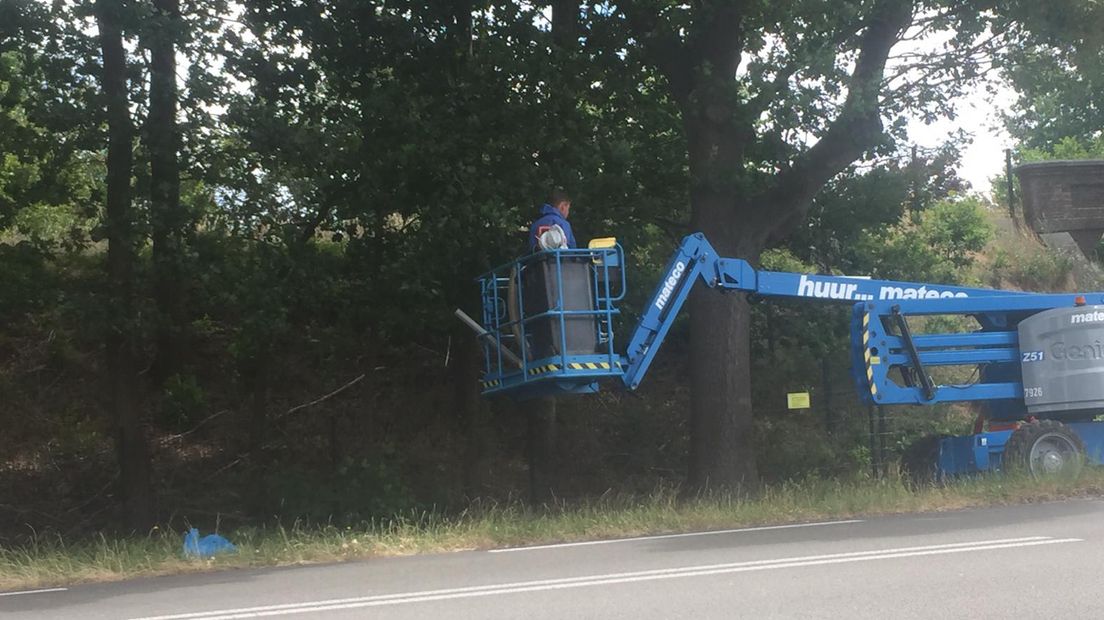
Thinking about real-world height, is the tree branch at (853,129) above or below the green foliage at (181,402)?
above

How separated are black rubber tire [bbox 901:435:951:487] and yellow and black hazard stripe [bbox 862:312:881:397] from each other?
132cm

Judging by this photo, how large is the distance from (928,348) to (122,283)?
1021 cm

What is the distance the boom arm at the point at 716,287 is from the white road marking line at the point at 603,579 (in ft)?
14.5

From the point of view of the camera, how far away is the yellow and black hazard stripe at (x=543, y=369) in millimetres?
12625

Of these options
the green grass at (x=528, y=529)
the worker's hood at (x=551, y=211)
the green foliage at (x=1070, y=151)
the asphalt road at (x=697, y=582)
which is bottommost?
the asphalt road at (x=697, y=582)

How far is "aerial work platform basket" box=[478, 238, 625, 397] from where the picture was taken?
12625 mm

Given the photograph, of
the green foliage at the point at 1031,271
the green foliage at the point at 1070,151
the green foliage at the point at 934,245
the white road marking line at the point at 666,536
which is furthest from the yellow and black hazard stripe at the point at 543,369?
the green foliage at the point at 1070,151

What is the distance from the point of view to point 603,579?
9047mm

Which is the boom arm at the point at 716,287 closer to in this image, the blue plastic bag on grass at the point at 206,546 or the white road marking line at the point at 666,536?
the white road marking line at the point at 666,536

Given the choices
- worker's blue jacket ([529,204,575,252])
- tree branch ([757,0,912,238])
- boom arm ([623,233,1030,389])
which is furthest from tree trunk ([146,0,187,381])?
tree branch ([757,0,912,238])

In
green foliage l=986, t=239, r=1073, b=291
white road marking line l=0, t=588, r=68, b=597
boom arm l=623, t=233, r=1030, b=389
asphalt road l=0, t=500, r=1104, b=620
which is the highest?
green foliage l=986, t=239, r=1073, b=291

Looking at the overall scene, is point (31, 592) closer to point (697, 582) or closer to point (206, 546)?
point (206, 546)

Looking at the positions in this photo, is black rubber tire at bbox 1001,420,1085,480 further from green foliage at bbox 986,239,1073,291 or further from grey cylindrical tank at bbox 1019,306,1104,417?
green foliage at bbox 986,239,1073,291

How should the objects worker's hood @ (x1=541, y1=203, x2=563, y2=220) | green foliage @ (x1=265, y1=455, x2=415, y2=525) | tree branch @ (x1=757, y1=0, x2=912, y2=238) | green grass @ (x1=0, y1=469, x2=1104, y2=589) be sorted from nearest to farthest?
1. green grass @ (x1=0, y1=469, x2=1104, y2=589)
2. worker's hood @ (x1=541, y1=203, x2=563, y2=220)
3. tree branch @ (x1=757, y1=0, x2=912, y2=238)
4. green foliage @ (x1=265, y1=455, x2=415, y2=525)
